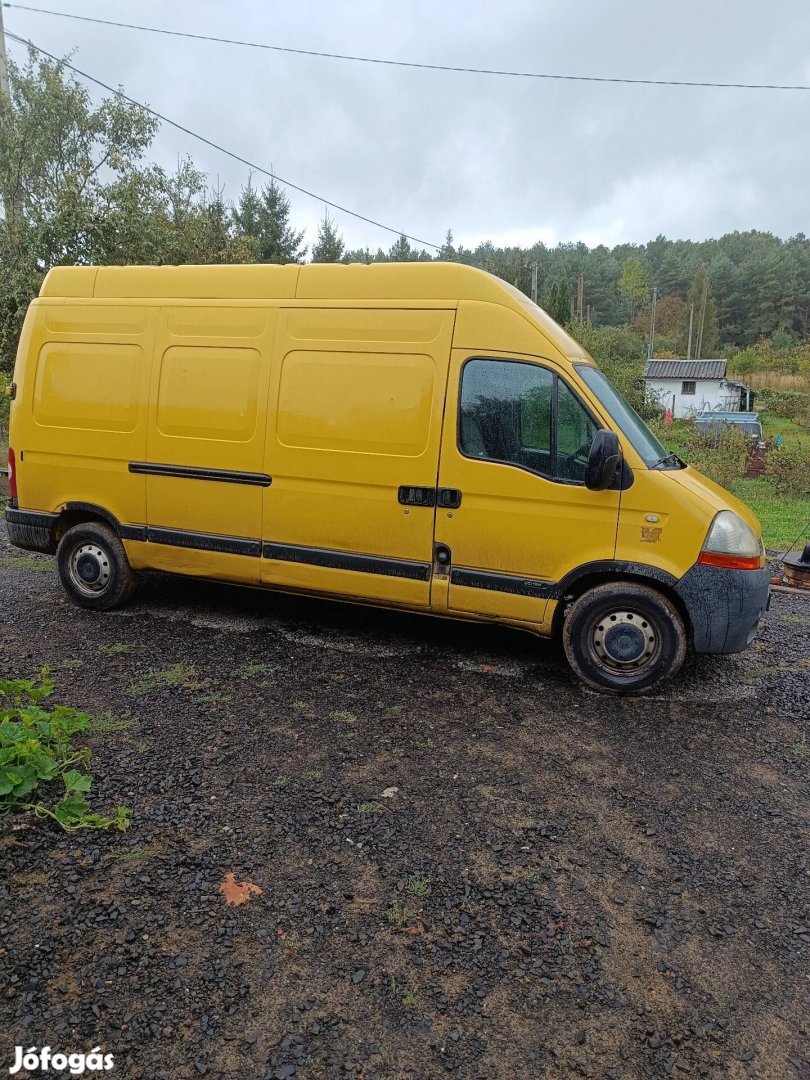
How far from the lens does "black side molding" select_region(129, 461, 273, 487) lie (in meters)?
5.17

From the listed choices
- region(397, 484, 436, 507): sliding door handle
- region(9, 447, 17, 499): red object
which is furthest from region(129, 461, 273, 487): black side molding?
region(9, 447, 17, 499): red object

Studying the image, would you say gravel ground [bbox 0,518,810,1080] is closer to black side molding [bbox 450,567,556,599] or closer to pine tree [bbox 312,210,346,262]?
black side molding [bbox 450,567,556,599]

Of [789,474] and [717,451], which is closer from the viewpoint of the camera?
[789,474]

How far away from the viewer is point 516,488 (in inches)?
179

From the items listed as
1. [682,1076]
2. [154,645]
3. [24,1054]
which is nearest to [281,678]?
[154,645]

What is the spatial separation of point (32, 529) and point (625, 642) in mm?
4851

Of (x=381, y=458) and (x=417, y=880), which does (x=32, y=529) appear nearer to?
(x=381, y=458)

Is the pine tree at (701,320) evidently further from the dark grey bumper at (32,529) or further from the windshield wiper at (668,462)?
the dark grey bumper at (32,529)

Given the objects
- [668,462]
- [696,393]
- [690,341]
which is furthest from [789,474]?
[690,341]

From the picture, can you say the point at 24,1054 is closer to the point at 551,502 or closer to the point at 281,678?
the point at 281,678

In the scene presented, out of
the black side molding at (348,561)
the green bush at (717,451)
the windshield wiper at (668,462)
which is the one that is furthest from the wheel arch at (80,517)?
the green bush at (717,451)

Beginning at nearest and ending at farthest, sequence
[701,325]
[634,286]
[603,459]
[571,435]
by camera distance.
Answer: [603,459], [571,435], [701,325], [634,286]

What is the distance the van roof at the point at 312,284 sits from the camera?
4.68m

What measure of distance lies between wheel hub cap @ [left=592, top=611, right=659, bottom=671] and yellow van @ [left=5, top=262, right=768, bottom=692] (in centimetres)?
1
